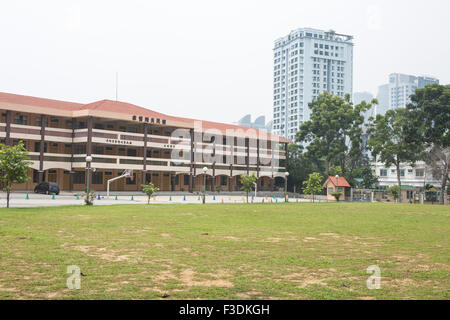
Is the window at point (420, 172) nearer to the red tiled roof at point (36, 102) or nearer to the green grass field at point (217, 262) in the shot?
the red tiled roof at point (36, 102)

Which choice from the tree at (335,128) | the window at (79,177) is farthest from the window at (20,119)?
the tree at (335,128)

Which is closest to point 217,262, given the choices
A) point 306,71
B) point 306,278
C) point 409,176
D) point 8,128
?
point 306,278

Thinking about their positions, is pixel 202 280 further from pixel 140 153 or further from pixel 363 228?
pixel 140 153

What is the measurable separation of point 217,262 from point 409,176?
6406 centimetres

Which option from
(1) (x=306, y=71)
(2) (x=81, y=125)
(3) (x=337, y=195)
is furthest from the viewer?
(1) (x=306, y=71)

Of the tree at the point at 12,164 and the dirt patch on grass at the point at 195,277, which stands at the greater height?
the tree at the point at 12,164

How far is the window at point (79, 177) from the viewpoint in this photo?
55.2 metres

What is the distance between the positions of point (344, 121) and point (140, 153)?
33446 millimetres

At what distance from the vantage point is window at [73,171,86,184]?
181 feet

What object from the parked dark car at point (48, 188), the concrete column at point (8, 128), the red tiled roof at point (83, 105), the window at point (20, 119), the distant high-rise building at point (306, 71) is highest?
the distant high-rise building at point (306, 71)

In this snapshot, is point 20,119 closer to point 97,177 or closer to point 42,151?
point 42,151

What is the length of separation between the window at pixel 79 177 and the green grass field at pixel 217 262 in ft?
135

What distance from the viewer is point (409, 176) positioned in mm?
66250
